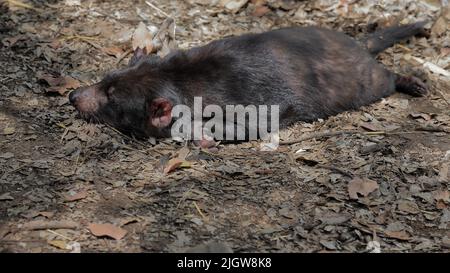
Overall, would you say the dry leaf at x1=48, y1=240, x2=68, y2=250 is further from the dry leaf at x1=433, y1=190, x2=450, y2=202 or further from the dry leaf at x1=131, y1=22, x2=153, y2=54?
the dry leaf at x1=131, y1=22, x2=153, y2=54

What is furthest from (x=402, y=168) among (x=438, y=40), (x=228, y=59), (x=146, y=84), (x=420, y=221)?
(x=438, y=40)

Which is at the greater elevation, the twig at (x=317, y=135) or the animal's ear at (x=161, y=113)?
the animal's ear at (x=161, y=113)

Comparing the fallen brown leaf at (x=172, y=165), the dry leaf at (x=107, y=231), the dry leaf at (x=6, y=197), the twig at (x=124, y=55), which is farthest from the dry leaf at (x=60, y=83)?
the dry leaf at (x=107, y=231)

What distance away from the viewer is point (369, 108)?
18.5 ft

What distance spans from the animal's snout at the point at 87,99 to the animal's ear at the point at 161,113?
0.41m

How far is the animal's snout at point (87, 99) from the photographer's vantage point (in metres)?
5.03

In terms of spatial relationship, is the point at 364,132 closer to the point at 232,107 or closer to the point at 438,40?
the point at 232,107

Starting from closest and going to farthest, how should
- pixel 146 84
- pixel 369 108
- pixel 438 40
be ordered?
pixel 146 84 < pixel 369 108 < pixel 438 40

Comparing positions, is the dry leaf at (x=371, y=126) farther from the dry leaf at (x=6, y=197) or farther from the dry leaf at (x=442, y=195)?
the dry leaf at (x=6, y=197)

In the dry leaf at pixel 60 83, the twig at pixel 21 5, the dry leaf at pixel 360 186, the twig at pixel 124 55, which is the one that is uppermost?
the twig at pixel 21 5

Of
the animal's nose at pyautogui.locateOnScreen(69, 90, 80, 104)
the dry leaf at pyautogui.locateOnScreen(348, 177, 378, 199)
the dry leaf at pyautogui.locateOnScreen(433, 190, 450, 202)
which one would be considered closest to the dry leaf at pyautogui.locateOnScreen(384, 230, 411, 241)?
the dry leaf at pyautogui.locateOnScreen(348, 177, 378, 199)

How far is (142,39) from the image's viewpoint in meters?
5.92

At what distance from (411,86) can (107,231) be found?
3.29m

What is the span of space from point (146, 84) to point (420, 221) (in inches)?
85.1
